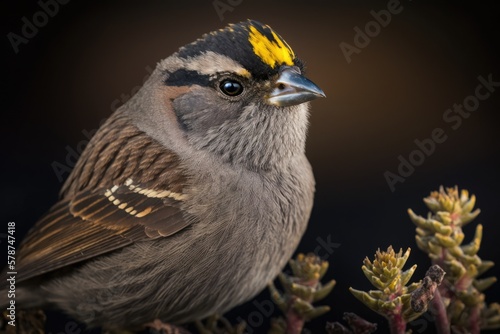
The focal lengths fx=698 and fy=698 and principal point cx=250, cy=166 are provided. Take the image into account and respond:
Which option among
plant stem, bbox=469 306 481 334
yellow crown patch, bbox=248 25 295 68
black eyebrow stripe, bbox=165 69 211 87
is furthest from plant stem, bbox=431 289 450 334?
black eyebrow stripe, bbox=165 69 211 87

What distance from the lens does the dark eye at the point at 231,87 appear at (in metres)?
1.99

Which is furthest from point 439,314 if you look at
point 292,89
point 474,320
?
point 292,89

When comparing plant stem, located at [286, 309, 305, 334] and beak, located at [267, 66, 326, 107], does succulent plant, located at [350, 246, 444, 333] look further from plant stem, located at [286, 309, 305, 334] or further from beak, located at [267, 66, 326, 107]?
beak, located at [267, 66, 326, 107]

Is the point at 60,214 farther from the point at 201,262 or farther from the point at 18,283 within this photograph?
the point at 201,262

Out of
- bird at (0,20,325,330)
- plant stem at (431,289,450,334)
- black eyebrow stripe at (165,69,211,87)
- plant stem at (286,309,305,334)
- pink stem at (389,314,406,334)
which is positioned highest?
black eyebrow stripe at (165,69,211,87)

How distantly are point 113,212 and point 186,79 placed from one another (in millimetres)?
453

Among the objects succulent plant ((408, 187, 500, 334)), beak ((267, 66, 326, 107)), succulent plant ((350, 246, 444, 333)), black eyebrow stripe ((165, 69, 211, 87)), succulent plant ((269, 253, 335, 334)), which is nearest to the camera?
succulent plant ((350, 246, 444, 333))

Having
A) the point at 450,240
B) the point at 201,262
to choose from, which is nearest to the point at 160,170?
the point at 201,262

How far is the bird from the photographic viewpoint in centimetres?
199

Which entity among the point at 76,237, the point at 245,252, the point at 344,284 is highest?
the point at 76,237

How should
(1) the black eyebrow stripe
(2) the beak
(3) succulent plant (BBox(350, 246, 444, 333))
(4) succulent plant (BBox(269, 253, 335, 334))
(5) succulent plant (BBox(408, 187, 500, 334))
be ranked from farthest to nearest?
1. (1) the black eyebrow stripe
2. (2) the beak
3. (4) succulent plant (BBox(269, 253, 335, 334))
4. (5) succulent plant (BBox(408, 187, 500, 334))
5. (3) succulent plant (BBox(350, 246, 444, 333))

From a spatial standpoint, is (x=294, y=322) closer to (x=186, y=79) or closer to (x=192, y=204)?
(x=192, y=204)

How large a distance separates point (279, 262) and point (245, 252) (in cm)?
17

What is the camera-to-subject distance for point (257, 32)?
1.94 metres
